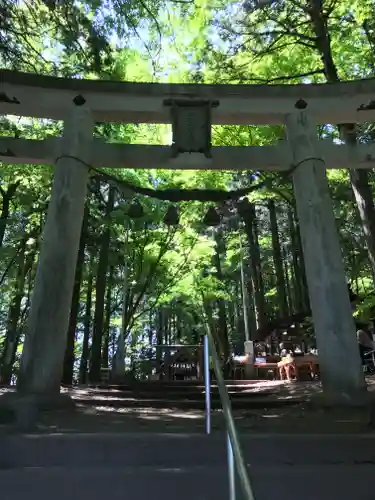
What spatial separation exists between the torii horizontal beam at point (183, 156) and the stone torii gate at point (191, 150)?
1 centimetres

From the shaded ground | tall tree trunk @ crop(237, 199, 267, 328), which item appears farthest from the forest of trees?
the shaded ground

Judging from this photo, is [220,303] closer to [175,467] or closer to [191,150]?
[191,150]

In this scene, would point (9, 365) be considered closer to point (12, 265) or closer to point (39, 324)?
point (12, 265)

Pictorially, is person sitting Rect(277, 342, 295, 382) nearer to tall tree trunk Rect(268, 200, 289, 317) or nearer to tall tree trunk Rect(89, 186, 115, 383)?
tall tree trunk Rect(89, 186, 115, 383)

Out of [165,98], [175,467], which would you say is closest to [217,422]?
[175,467]

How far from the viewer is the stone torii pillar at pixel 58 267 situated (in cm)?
432

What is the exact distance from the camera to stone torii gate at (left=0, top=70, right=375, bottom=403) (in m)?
4.66

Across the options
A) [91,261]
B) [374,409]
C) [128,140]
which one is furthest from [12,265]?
[374,409]

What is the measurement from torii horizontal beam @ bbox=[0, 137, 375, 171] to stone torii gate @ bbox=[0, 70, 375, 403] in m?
0.01

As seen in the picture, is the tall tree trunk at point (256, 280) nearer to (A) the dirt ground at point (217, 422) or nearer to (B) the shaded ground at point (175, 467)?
(A) the dirt ground at point (217, 422)

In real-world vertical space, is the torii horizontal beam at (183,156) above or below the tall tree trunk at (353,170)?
below

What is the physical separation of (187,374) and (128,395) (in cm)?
691

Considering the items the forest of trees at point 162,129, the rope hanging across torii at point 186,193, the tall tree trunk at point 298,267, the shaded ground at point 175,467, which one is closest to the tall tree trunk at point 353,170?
the forest of trees at point 162,129

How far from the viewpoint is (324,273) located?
4.77 meters
